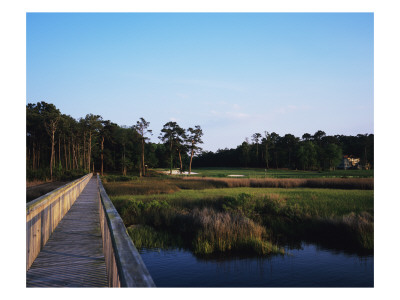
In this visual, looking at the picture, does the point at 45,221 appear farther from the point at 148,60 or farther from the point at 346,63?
the point at 346,63

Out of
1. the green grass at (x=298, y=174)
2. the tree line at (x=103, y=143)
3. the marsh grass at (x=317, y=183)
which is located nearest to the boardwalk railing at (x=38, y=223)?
the marsh grass at (x=317, y=183)

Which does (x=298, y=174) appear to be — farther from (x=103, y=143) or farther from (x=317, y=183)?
(x=103, y=143)

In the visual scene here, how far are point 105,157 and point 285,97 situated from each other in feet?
144

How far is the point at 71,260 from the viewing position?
221 inches

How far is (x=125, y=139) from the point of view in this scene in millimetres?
78000

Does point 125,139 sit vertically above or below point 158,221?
above

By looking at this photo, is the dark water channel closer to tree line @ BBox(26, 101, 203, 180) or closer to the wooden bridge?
the wooden bridge

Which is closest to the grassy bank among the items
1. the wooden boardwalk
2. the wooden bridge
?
the wooden boardwalk

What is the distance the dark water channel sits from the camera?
29.0 ft

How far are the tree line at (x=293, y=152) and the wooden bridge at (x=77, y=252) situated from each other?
86.5 meters

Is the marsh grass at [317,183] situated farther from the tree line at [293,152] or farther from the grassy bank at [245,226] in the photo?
the tree line at [293,152]
